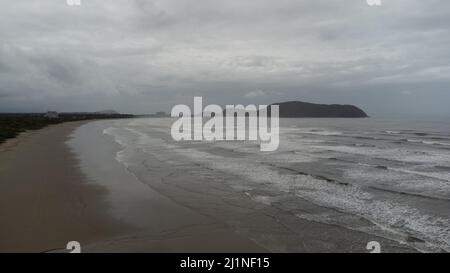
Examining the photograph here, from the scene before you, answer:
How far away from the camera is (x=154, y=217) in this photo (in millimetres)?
10258

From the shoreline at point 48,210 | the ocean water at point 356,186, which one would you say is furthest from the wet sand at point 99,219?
the ocean water at point 356,186

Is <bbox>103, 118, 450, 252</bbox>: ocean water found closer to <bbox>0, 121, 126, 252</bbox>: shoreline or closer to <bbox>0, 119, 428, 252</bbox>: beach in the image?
<bbox>0, 119, 428, 252</bbox>: beach

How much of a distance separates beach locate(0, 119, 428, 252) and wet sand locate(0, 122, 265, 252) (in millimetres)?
19

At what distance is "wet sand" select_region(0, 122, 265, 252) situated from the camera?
8000mm

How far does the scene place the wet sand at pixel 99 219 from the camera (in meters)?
8.00

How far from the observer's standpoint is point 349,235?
8.95 meters

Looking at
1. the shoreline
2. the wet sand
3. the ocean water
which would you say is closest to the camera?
the wet sand

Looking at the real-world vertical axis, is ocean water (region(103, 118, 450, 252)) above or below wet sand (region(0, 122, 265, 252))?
below

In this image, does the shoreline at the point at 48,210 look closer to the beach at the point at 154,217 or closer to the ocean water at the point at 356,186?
the beach at the point at 154,217

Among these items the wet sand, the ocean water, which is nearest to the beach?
the wet sand

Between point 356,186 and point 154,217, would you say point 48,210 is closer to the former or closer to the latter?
point 154,217

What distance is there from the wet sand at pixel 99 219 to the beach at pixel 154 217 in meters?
0.02

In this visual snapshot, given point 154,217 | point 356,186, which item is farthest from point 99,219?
point 356,186
